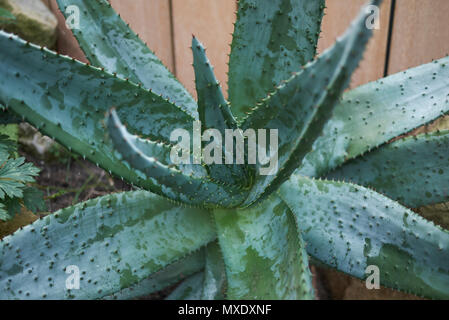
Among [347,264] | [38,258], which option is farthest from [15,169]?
[347,264]

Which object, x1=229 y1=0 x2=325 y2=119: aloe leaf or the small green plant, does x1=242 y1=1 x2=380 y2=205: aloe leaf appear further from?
the small green plant

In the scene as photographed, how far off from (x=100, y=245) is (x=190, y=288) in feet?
1.24

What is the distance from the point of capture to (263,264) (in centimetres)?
75

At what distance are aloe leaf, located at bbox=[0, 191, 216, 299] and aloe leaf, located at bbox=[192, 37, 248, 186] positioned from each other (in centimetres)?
17

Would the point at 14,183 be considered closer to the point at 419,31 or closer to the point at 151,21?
the point at 151,21

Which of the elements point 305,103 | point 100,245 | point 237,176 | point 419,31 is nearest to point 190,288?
point 100,245

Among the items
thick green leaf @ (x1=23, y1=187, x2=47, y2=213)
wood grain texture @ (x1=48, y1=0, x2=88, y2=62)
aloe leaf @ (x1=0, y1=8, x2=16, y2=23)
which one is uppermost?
wood grain texture @ (x1=48, y1=0, x2=88, y2=62)

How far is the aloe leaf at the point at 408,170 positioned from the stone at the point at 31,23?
3.62 feet

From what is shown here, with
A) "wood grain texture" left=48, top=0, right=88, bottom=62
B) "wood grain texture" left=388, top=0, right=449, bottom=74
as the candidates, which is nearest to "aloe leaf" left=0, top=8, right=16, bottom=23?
"wood grain texture" left=48, top=0, right=88, bottom=62

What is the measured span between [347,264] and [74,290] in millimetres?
518

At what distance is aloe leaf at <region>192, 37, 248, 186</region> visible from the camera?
66 centimetres

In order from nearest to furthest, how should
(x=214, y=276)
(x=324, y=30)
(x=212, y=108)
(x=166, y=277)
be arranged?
(x=212, y=108)
(x=214, y=276)
(x=166, y=277)
(x=324, y=30)

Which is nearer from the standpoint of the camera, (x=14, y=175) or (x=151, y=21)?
(x=14, y=175)

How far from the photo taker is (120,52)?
3.40ft
